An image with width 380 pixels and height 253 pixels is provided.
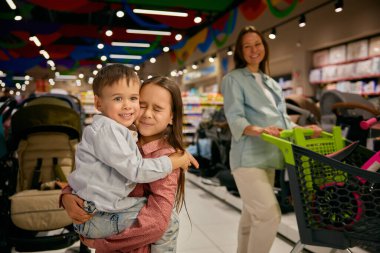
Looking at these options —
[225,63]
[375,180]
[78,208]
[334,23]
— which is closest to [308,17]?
[334,23]

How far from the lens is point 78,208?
1081 millimetres

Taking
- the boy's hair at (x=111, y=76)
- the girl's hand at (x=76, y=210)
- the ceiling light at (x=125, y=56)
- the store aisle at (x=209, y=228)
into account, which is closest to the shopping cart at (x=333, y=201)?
the boy's hair at (x=111, y=76)

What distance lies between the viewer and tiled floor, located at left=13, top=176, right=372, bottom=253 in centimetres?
291

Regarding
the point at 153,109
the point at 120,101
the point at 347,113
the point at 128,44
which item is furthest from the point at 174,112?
the point at 128,44

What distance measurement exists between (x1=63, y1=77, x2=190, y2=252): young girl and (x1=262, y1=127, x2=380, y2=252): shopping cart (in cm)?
54

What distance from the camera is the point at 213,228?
11.3ft

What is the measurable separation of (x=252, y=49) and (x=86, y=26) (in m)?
11.8

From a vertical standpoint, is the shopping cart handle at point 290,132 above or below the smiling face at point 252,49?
below

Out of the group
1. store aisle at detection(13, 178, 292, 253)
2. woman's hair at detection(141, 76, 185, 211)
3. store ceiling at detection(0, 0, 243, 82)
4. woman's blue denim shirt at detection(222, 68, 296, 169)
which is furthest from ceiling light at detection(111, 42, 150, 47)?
woman's hair at detection(141, 76, 185, 211)

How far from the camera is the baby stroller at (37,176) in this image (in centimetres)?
253

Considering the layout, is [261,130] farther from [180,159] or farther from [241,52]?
[180,159]

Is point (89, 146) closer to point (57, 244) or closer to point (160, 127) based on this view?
point (160, 127)

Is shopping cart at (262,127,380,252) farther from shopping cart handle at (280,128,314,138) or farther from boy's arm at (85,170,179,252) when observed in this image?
boy's arm at (85,170,179,252)

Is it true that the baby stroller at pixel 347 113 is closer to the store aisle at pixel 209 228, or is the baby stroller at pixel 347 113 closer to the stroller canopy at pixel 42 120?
the store aisle at pixel 209 228
